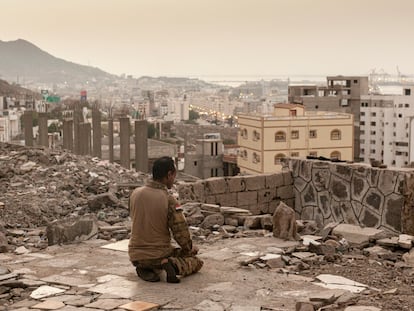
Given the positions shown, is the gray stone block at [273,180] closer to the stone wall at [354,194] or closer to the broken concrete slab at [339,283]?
the stone wall at [354,194]

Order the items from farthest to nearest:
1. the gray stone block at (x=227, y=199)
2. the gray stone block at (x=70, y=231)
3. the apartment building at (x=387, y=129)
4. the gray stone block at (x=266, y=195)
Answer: the apartment building at (x=387, y=129)
the gray stone block at (x=266, y=195)
the gray stone block at (x=227, y=199)
the gray stone block at (x=70, y=231)

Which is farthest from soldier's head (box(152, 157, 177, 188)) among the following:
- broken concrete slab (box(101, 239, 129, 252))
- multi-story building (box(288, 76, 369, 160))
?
multi-story building (box(288, 76, 369, 160))

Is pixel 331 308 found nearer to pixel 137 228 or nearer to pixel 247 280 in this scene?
pixel 247 280

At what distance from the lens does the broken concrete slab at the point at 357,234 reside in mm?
8195

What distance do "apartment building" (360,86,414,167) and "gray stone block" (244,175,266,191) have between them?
4784 centimetres

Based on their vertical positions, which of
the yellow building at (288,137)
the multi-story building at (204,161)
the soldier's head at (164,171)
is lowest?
the multi-story building at (204,161)

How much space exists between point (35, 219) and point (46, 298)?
484 cm

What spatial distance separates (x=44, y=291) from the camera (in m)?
6.16

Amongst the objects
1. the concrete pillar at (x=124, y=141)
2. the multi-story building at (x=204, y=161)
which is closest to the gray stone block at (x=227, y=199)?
the concrete pillar at (x=124, y=141)

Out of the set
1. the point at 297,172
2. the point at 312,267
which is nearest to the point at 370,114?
the point at 297,172

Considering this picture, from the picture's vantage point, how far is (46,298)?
595cm

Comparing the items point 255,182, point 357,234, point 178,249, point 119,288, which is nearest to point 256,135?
point 255,182

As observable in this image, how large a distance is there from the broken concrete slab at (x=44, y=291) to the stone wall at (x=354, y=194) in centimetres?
608

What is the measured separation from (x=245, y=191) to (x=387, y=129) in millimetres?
52908
